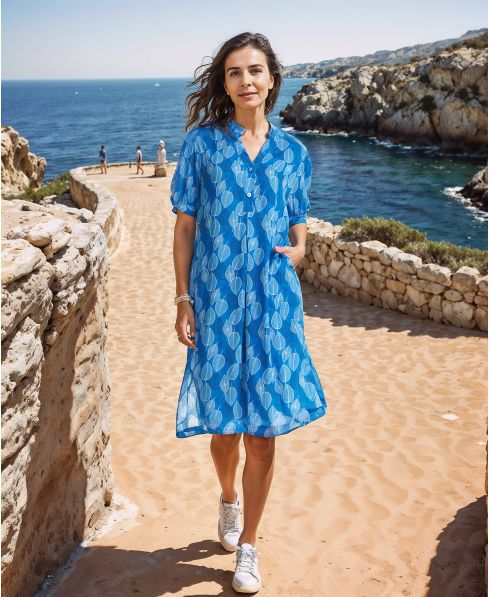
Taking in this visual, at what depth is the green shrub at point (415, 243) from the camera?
8.88 metres

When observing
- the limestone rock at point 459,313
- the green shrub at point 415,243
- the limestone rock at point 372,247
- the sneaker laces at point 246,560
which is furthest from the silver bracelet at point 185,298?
the limestone rock at point 372,247

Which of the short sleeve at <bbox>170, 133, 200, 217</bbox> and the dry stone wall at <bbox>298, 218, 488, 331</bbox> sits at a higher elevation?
the short sleeve at <bbox>170, 133, 200, 217</bbox>

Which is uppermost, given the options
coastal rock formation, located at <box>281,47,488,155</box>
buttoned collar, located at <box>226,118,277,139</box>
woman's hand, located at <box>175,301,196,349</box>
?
coastal rock formation, located at <box>281,47,488,155</box>

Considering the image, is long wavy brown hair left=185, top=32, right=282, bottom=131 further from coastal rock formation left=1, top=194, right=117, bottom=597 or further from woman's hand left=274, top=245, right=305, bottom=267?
coastal rock formation left=1, top=194, right=117, bottom=597

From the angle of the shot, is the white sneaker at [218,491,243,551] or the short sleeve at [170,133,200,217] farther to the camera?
the white sneaker at [218,491,243,551]

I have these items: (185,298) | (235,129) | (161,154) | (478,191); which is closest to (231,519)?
(185,298)

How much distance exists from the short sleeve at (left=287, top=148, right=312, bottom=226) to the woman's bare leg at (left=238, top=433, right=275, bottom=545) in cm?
105

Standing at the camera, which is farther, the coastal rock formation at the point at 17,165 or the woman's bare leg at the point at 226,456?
the coastal rock formation at the point at 17,165

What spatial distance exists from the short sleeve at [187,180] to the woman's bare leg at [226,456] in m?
1.09

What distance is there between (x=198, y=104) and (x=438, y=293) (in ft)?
20.8

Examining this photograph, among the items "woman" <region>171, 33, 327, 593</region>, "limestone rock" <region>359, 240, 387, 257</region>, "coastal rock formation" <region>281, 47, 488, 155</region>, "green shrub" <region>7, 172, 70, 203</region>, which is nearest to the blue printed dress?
"woman" <region>171, 33, 327, 593</region>

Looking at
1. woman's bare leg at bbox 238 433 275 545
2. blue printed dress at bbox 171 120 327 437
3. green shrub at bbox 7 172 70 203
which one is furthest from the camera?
green shrub at bbox 7 172 70 203

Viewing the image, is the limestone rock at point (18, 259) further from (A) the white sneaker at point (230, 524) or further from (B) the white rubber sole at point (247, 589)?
(B) the white rubber sole at point (247, 589)

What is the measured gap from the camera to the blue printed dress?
266cm
